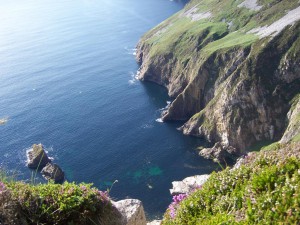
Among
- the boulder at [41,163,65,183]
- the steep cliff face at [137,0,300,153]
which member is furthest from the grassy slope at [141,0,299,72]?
the boulder at [41,163,65,183]

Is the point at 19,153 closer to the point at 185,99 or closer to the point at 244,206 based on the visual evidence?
the point at 185,99

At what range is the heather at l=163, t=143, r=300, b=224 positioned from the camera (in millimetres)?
11117

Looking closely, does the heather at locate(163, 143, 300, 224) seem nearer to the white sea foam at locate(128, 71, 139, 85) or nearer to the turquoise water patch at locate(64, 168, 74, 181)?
the turquoise water patch at locate(64, 168, 74, 181)

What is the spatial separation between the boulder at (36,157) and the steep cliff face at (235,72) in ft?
140

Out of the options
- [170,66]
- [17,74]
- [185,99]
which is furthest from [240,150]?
[17,74]

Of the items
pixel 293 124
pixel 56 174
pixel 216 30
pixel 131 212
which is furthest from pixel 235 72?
pixel 131 212

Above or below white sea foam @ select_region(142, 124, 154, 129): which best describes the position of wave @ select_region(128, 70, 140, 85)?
above

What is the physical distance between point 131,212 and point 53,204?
5.12 metres

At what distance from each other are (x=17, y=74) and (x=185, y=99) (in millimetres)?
85168

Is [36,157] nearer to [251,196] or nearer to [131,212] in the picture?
[131,212]

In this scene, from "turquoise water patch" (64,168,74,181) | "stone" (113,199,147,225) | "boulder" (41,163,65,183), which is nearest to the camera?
"stone" (113,199,147,225)

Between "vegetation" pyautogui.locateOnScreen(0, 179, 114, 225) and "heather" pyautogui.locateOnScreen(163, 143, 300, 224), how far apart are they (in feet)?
10.3

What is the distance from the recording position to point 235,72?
119m

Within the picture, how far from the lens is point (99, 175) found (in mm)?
99812
